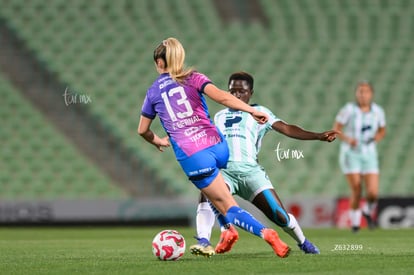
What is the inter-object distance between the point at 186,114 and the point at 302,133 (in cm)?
94

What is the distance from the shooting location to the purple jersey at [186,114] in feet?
22.7

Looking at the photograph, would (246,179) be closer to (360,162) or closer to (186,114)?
(186,114)

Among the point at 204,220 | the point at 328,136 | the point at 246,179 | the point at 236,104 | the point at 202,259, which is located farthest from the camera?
the point at 204,220

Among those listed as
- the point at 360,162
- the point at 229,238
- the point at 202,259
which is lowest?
the point at 202,259

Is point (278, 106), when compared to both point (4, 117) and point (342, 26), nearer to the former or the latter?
point (342, 26)

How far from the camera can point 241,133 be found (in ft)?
26.9

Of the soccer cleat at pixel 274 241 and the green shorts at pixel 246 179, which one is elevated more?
the green shorts at pixel 246 179

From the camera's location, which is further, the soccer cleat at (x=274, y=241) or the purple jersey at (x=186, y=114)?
the purple jersey at (x=186, y=114)

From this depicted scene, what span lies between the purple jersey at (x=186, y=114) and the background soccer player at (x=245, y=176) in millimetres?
780

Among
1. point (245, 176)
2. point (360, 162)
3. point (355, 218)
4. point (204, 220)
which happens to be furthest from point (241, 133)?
point (360, 162)

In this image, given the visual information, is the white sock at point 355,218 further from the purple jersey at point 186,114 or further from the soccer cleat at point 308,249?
the purple jersey at point 186,114

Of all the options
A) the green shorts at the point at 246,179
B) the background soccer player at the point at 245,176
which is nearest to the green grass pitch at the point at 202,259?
the background soccer player at the point at 245,176

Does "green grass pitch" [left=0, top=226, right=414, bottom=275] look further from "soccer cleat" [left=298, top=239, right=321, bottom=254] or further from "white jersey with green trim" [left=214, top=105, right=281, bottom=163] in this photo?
"white jersey with green trim" [left=214, top=105, right=281, bottom=163]

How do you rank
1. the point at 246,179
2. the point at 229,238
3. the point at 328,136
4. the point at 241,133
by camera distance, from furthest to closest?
the point at 241,133
the point at 246,179
the point at 328,136
the point at 229,238
